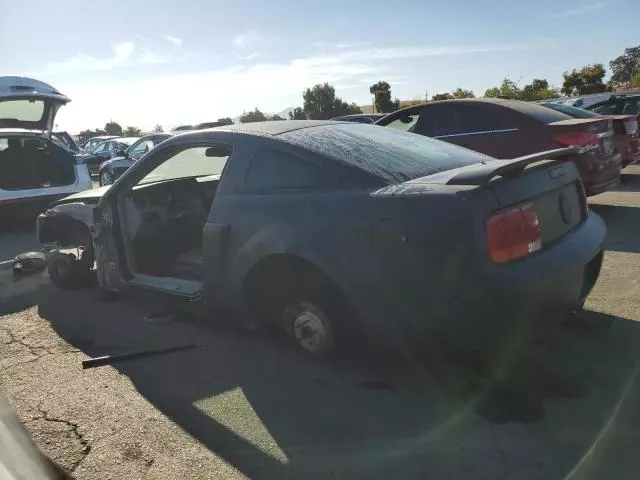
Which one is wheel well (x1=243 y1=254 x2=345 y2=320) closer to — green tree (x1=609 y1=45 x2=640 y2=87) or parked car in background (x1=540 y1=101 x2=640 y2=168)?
parked car in background (x1=540 y1=101 x2=640 y2=168)

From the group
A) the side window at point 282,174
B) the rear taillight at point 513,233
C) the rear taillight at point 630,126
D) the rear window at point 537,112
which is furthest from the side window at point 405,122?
the rear taillight at point 513,233

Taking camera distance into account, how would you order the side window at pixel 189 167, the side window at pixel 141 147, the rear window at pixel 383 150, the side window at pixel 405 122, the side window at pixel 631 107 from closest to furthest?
the rear window at pixel 383 150
the side window at pixel 189 167
the side window at pixel 405 122
the side window at pixel 631 107
the side window at pixel 141 147

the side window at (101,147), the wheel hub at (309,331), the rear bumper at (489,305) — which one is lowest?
the wheel hub at (309,331)

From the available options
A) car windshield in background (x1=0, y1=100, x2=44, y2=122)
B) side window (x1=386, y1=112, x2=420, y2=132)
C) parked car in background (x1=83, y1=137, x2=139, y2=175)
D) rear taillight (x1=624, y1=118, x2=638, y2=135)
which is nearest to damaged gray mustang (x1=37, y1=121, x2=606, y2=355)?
side window (x1=386, y1=112, x2=420, y2=132)

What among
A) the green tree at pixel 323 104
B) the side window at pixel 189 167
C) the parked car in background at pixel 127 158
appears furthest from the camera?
the green tree at pixel 323 104

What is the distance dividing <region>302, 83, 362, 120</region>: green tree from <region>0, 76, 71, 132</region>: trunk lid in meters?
27.3

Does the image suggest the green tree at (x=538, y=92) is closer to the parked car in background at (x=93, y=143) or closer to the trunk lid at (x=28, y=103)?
the parked car in background at (x=93, y=143)

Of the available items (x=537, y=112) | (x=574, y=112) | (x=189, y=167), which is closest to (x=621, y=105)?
(x=574, y=112)

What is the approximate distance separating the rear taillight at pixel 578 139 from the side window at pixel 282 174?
14.6 ft

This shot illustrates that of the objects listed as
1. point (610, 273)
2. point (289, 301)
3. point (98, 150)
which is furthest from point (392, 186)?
point (98, 150)

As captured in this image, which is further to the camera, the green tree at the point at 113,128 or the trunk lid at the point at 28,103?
the green tree at the point at 113,128

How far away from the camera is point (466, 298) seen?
264 cm

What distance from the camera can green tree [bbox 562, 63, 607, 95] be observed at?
3400 centimetres

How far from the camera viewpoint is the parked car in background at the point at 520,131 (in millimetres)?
6605
